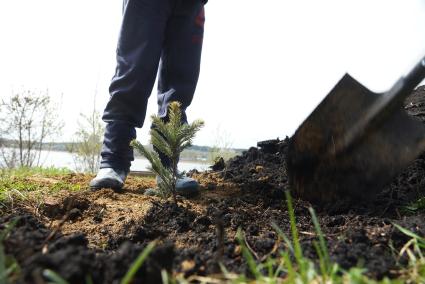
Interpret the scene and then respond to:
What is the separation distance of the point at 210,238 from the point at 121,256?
0.76 metres

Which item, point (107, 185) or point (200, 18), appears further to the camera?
point (200, 18)

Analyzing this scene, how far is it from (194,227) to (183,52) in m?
2.11

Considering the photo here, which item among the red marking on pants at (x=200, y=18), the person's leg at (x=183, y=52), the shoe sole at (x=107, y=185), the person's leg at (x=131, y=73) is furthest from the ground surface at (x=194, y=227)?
the red marking on pants at (x=200, y=18)

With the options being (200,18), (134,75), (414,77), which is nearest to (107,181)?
(134,75)

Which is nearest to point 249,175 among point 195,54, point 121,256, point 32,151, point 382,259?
point 195,54

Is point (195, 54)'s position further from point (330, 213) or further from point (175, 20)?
point (330, 213)

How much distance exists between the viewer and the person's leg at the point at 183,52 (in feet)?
11.5

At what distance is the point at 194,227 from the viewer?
1934 millimetres

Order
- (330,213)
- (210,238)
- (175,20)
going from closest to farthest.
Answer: (210,238), (330,213), (175,20)

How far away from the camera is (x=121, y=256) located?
0.91 metres

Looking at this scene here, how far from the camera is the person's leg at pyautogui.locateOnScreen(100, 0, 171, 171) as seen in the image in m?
3.20

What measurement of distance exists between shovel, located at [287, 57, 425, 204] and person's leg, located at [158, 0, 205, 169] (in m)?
1.51

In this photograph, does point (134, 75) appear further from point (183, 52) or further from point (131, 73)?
point (183, 52)

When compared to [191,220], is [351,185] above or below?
above
